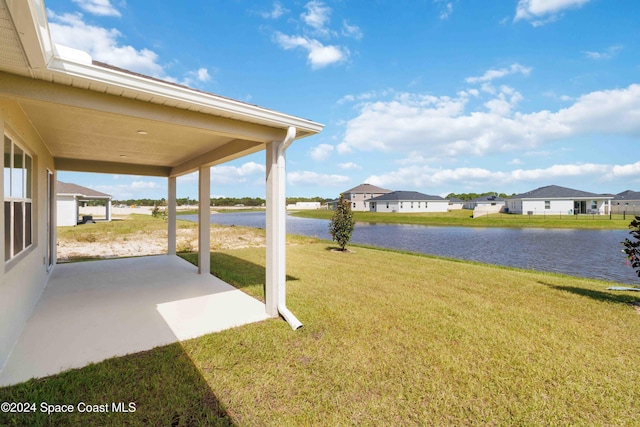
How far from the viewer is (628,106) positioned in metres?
19.6

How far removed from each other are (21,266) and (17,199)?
880 mm

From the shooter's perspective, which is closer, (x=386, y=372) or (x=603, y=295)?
(x=386, y=372)

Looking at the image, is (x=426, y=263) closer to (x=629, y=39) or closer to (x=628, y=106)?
(x=629, y=39)

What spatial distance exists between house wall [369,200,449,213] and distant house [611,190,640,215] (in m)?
20.6

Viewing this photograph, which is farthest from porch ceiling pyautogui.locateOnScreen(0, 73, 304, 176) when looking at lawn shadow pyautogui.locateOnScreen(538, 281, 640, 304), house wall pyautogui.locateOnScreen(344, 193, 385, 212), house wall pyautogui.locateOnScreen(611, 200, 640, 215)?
house wall pyautogui.locateOnScreen(611, 200, 640, 215)

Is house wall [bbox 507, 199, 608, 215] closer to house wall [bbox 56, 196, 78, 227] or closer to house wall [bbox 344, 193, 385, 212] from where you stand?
house wall [bbox 344, 193, 385, 212]

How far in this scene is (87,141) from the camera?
17.7ft

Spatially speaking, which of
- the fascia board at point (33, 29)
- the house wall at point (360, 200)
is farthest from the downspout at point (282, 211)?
the house wall at point (360, 200)

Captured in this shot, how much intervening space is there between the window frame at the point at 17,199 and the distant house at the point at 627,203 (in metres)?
52.7

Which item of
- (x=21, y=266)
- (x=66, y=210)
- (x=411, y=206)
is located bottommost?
(x=21, y=266)

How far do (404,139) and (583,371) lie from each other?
2985 cm

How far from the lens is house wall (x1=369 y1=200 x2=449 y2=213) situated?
145 feet

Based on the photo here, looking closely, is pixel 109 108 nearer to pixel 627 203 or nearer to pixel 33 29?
pixel 33 29

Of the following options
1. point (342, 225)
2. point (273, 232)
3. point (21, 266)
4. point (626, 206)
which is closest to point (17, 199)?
point (21, 266)
